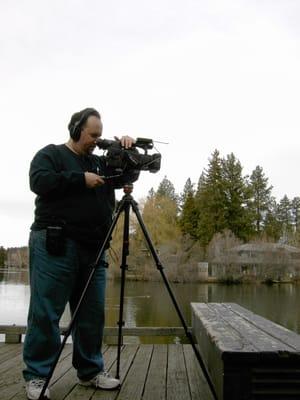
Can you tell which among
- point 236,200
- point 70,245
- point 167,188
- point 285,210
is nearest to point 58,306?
point 70,245

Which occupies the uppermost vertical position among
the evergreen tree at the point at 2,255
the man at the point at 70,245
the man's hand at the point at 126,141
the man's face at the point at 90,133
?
the man's face at the point at 90,133

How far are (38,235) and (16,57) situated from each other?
1236cm

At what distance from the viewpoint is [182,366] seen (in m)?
3.62

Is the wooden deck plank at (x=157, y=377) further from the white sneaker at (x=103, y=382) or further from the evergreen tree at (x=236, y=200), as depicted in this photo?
the evergreen tree at (x=236, y=200)

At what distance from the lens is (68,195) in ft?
9.42

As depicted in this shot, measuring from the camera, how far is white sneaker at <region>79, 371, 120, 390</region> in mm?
2852

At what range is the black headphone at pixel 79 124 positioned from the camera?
2.93m

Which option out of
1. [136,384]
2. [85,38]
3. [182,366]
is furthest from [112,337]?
[85,38]

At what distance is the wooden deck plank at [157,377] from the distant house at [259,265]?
136ft

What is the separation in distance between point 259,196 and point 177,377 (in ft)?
198

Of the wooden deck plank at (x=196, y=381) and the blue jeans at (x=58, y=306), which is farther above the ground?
the blue jeans at (x=58, y=306)

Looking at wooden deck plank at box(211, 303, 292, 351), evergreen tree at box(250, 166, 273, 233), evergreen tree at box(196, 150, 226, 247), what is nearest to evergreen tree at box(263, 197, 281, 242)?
evergreen tree at box(250, 166, 273, 233)

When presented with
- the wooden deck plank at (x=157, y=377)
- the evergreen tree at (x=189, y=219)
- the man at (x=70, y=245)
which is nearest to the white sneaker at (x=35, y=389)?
the man at (x=70, y=245)

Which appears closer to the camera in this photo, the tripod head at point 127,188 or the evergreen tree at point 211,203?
the tripod head at point 127,188
